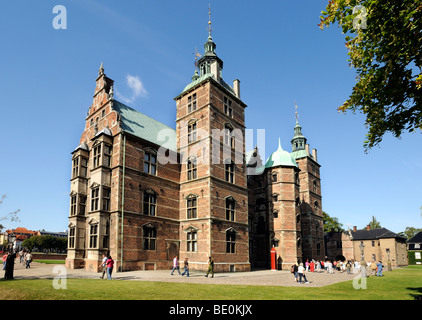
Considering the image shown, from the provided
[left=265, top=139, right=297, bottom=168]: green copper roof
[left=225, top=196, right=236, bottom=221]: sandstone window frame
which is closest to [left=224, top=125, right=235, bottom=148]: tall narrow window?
[left=225, top=196, right=236, bottom=221]: sandstone window frame

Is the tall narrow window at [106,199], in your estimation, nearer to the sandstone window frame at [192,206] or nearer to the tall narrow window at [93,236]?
the tall narrow window at [93,236]

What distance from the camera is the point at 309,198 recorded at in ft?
149

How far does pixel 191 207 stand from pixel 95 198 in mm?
9135

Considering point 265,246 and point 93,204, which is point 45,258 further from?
point 265,246

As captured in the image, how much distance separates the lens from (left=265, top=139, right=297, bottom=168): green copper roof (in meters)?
40.0

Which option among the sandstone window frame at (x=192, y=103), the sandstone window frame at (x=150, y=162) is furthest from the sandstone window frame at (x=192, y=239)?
the sandstone window frame at (x=192, y=103)

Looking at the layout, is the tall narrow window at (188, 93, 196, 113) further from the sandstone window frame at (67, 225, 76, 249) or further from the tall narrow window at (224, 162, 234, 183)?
the sandstone window frame at (67, 225, 76, 249)

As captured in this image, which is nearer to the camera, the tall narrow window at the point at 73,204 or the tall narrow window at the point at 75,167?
the tall narrow window at the point at 73,204

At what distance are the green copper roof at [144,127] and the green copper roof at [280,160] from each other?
1498 centimetres

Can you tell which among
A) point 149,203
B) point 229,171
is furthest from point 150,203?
point 229,171

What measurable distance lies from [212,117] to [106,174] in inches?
464

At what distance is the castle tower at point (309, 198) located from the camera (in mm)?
43312
